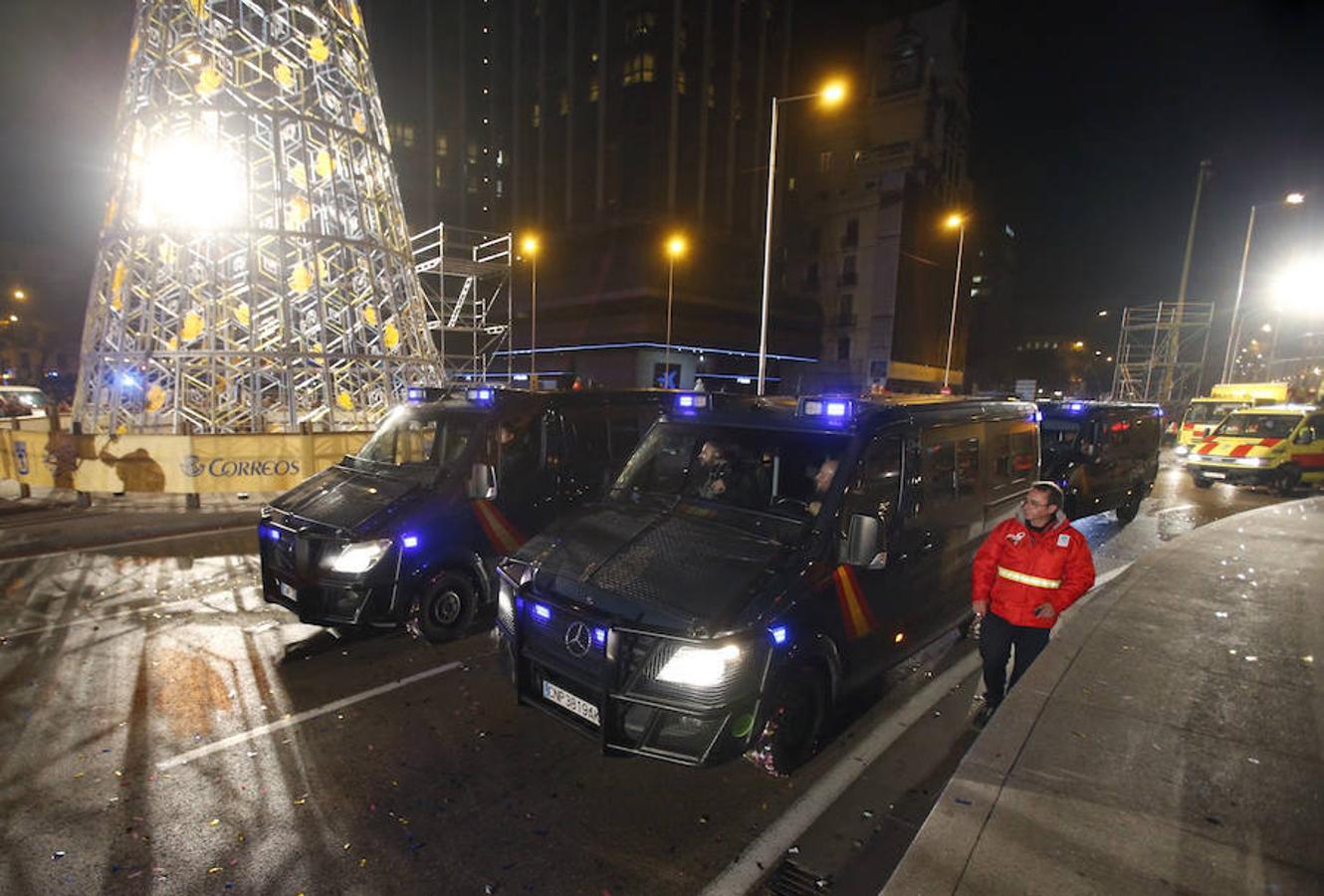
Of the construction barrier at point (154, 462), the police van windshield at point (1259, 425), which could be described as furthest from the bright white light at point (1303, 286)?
the construction barrier at point (154, 462)

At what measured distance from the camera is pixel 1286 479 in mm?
14125

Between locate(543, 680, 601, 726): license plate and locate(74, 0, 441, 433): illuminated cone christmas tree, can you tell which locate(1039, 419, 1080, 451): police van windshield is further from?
locate(74, 0, 441, 433): illuminated cone christmas tree

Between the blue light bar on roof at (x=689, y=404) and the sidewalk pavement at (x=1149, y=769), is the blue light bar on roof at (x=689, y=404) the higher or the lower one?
the higher one

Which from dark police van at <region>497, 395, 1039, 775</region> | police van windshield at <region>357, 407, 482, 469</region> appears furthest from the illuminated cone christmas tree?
dark police van at <region>497, 395, 1039, 775</region>

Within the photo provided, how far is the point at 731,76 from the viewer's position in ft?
126

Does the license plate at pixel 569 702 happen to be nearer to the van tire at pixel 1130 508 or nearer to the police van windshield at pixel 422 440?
the police van windshield at pixel 422 440

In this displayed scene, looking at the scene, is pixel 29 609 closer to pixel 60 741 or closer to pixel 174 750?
pixel 60 741

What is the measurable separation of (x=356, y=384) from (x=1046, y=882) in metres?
19.3

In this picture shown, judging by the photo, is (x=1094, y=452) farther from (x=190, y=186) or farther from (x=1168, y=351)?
(x=1168, y=351)

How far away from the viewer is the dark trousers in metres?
4.28

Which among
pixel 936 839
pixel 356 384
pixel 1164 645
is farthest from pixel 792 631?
pixel 356 384

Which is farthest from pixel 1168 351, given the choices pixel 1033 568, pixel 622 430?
pixel 1033 568

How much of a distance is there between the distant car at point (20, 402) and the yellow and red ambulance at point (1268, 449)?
3577cm

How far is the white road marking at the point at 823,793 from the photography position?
9.57 ft
